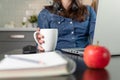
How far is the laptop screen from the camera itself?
974 mm

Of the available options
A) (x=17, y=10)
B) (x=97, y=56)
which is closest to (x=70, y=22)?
(x=97, y=56)

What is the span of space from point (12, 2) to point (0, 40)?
0.73m

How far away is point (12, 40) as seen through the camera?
119 inches

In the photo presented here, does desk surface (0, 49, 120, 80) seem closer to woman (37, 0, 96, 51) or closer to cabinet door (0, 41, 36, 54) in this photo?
woman (37, 0, 96, 51)

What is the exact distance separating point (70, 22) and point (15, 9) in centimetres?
203

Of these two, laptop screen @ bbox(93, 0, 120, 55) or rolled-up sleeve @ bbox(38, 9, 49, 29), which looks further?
rolled-up sleeve @ bbox(38, 9, 49, 29)

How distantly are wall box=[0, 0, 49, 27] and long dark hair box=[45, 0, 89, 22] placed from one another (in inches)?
70.0

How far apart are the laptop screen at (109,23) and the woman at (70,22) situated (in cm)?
54

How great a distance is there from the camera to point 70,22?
1647mm

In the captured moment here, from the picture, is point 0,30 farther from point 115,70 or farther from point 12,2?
point 115,70

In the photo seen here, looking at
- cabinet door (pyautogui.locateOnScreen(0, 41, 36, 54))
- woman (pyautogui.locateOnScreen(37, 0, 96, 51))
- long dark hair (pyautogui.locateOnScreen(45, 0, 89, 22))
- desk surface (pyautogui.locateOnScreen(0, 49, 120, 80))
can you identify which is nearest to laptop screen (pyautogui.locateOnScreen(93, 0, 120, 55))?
desk surface (pyautogui.locateOnScreen(0, 49, 120, 80))

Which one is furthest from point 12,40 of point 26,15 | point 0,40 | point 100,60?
point 100,60

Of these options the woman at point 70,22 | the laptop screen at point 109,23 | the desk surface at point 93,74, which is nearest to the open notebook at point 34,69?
the desk surface at point 93,74

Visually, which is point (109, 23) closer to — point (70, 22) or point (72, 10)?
point (70, 22)
